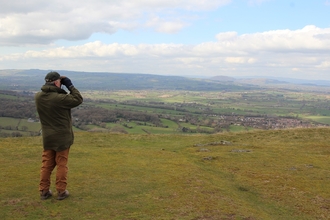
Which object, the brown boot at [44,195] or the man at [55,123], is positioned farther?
the brown boot at [44,195]

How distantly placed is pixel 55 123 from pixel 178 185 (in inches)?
201

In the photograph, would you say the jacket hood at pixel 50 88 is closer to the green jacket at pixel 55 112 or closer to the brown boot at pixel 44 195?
the green jacket at pixel 55 112

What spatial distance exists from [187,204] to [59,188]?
4.11 metres

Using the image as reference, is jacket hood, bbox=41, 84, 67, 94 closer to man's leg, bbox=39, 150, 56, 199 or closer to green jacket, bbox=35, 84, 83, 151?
green jacket, bbox=35, 84, 83, 151

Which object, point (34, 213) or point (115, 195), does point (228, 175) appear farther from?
point (34, 213)

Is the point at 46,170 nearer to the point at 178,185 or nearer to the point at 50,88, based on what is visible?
the point at 50,88

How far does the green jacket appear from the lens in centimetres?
888

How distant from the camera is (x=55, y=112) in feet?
29.5

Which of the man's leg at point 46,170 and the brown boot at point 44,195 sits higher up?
the man's leg at point 46,170

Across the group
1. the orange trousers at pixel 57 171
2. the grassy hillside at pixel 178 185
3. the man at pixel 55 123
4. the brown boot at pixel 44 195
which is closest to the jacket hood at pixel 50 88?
the man at pixel 55 123

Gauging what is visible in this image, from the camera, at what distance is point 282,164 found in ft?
51.1

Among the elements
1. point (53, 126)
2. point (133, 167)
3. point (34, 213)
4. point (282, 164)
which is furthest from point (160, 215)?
point (282, 164)

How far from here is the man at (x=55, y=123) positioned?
889cm

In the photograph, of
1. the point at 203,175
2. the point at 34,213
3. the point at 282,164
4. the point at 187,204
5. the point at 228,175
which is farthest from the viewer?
the point at 282,164
